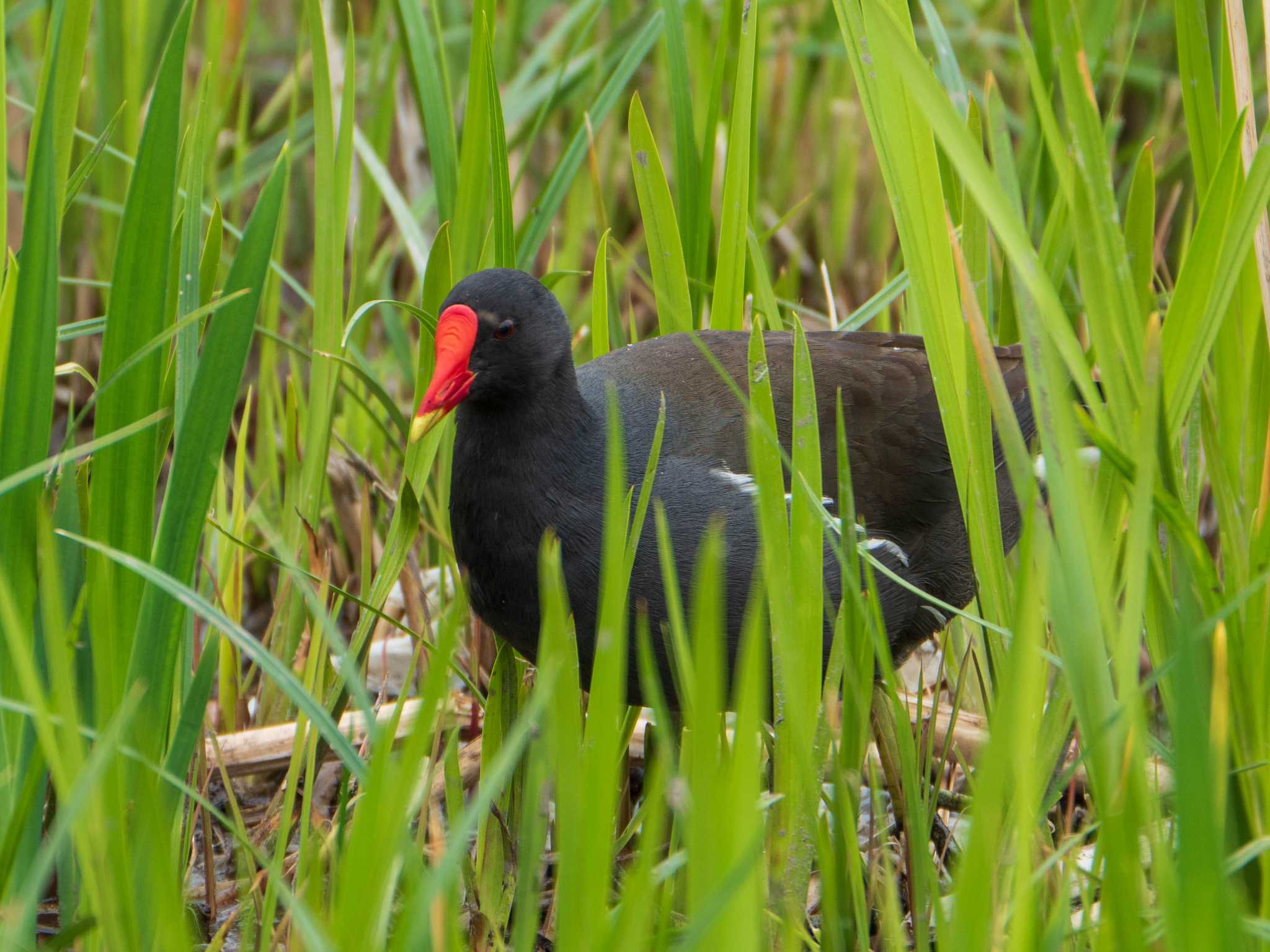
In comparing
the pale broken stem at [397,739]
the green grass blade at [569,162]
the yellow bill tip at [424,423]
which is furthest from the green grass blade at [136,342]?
the green grass blade at [569,162]

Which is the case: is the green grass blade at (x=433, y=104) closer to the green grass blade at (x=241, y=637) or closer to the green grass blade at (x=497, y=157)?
the green grass blade at (x=497, y=157)

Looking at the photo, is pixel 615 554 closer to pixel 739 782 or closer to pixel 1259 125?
pixel 739 782

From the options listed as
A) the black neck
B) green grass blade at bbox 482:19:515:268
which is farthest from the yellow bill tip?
green grass blade at bbox 482:19:515:268

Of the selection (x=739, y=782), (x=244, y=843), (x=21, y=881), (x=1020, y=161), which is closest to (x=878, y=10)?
(x=739, y=782)

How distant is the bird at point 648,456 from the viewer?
2.11 m

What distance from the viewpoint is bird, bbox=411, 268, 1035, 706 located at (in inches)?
83.2

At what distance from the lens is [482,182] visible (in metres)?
2.18

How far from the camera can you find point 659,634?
2.13 m

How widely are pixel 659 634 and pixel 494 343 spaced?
488mm

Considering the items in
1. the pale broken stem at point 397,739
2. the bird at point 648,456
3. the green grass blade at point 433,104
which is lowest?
the pale broken stem at point 397,739

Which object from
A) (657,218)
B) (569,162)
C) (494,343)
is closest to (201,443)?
(494,343)

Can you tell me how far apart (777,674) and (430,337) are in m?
0.91

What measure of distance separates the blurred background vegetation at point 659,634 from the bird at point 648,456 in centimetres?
9

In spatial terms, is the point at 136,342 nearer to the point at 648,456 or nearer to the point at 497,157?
the point at 497,157
